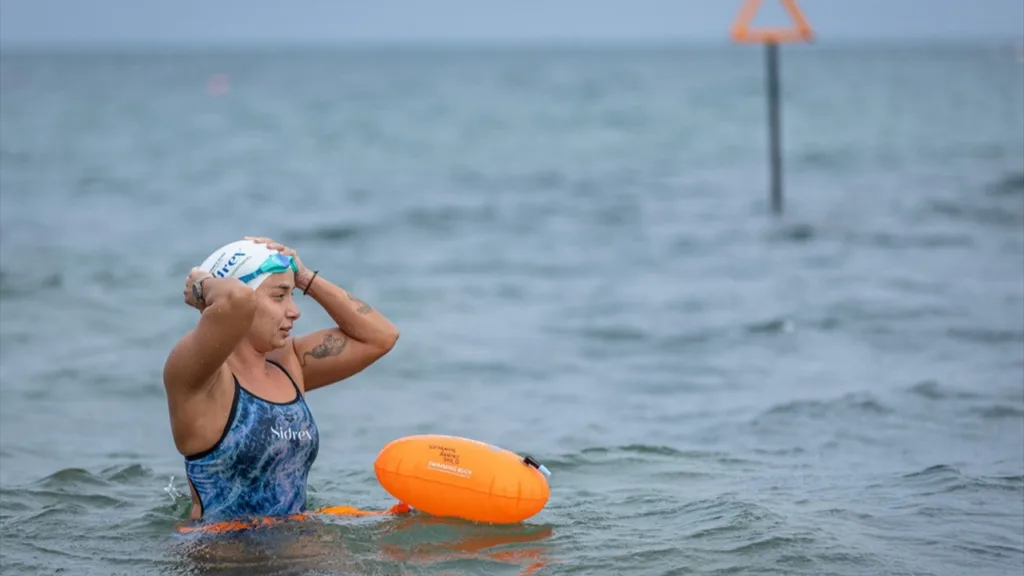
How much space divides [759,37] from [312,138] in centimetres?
3295

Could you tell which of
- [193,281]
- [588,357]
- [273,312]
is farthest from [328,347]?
[588,357]

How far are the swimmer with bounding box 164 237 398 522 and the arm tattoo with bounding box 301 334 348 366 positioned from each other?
0.11 m

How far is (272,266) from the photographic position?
5.52m

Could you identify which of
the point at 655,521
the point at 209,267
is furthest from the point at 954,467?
the point at 209,267

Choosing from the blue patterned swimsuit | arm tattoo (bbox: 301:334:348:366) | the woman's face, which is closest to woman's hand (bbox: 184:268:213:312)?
the woman's face

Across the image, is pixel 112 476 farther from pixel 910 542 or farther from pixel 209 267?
pixel 910 542

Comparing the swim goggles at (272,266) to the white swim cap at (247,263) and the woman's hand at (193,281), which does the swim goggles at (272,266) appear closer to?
the white swim cap at (247,263)

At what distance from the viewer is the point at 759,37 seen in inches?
755

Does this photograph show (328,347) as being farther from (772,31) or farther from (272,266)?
(772,31)

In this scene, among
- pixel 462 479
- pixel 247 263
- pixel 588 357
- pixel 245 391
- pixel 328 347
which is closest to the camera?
pixel 247 263

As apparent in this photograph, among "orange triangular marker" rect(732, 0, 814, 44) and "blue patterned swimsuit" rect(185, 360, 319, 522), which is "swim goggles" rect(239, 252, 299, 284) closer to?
"blue patterned swimsuit" rect(185, 360, 319, 522)

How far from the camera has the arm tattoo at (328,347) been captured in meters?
6.25

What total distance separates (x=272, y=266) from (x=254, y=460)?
0.85 m

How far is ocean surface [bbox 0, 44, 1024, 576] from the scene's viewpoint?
21.9ft
